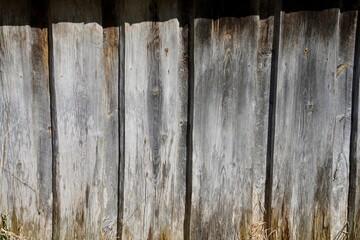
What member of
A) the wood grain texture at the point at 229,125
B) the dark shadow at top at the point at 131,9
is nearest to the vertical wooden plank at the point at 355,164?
the dark shadow at top at the point at 131,9

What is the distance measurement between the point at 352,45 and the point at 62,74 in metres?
1.88

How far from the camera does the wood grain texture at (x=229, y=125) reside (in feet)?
12.5

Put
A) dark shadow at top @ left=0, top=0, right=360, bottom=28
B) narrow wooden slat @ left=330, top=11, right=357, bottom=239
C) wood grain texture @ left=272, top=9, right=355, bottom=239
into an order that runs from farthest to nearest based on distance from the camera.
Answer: narrow wooden slat @ left=330, top=11, right=357, bottom=239 → wood grain texture @ left=272, top=9, right=355, bottom=239 → dark shadow at top @ left=0, top=0, right=360, bottom=28

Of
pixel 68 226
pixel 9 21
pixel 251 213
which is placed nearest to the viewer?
pixel 9 21

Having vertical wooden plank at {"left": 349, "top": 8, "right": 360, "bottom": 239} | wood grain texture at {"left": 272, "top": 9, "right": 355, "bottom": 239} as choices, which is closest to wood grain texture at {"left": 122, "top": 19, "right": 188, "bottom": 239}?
wood grain texture at {"left": 272, "top": 9, "right": 355, "bottom": 239}

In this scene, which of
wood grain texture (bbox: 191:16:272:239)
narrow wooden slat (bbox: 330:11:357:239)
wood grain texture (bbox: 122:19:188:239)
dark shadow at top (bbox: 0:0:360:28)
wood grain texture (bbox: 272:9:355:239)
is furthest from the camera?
narrow wooden slat (bbox: 330:11:357:239)

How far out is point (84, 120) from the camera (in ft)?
12.0

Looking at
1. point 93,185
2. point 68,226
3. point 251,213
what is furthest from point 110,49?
point 251,213

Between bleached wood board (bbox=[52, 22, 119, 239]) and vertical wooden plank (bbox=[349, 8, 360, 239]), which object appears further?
vertical wooden plank (bbox=[349, 8, 360, 239])

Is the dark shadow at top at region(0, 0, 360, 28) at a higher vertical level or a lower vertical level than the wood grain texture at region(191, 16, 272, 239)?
higher

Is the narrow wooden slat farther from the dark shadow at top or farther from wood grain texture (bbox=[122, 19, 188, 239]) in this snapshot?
wood grain texture (bbox=[122, 19, 188, 239])

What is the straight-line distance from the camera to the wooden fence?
3566 mm

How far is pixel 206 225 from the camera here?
3969 millimetres

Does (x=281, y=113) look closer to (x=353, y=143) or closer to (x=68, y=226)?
(x=353, y=143)
